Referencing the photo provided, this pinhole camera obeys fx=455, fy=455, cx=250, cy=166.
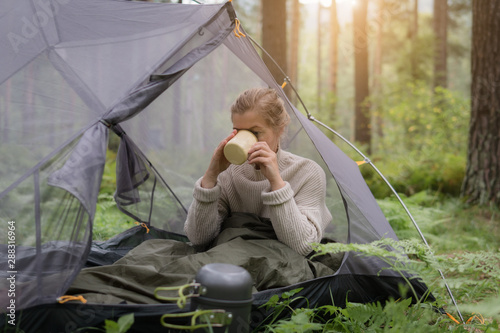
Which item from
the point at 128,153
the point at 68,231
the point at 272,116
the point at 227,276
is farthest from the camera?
the point at 128,153

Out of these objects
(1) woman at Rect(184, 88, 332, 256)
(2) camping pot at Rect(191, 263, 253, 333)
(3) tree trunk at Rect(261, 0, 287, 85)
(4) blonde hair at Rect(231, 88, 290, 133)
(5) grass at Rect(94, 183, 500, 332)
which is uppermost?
(3) tree trunk at Rect(261, 0, 287, 85)

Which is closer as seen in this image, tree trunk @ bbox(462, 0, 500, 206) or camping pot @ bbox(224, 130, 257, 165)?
camping pot @ bbox(224, 130, 257, 165)

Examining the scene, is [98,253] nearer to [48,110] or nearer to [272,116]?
[48,110]

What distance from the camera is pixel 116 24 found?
2.43 metres

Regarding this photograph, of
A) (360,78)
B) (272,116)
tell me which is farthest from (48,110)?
(360,78)

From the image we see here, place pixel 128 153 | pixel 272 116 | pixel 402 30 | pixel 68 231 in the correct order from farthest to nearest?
pixel 402 30
pixel 128 153
pixel 272 116
pixel 68 231

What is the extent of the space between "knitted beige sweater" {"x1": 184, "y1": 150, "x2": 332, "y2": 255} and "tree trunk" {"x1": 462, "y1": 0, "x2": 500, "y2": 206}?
305 centimetres

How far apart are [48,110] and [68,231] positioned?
2.26ft

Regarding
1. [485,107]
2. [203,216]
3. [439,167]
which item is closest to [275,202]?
[203,216]

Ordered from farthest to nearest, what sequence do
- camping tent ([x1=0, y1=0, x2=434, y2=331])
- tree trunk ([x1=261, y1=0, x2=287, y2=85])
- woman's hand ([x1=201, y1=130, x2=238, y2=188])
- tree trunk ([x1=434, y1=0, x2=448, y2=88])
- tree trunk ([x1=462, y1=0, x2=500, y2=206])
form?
tree trunk ([x1=434, y1=0, x2=448, y2=88]) < tree trunk ([x1=261, y1=0, x2=287, y2=85]) < tree trunk ([x1=462, y1=0, x2=500, y2=206]) < woman's hand ([x1=201, y1=130, x2=238, y2=188]) < camping tent ([x1=0, y1=0, x2=434, y2=331])

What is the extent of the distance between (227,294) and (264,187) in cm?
103

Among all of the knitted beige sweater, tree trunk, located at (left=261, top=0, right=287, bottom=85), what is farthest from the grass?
tree trunk, located at (left=261, top=0, right=287, bottom=85)

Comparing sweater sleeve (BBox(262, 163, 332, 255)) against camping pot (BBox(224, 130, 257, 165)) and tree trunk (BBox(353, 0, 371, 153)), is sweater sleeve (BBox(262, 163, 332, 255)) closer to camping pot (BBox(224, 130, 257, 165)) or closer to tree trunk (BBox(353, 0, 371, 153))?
camping pot (BBox(224, 130, 257, 165))

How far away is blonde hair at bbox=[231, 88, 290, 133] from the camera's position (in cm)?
251
